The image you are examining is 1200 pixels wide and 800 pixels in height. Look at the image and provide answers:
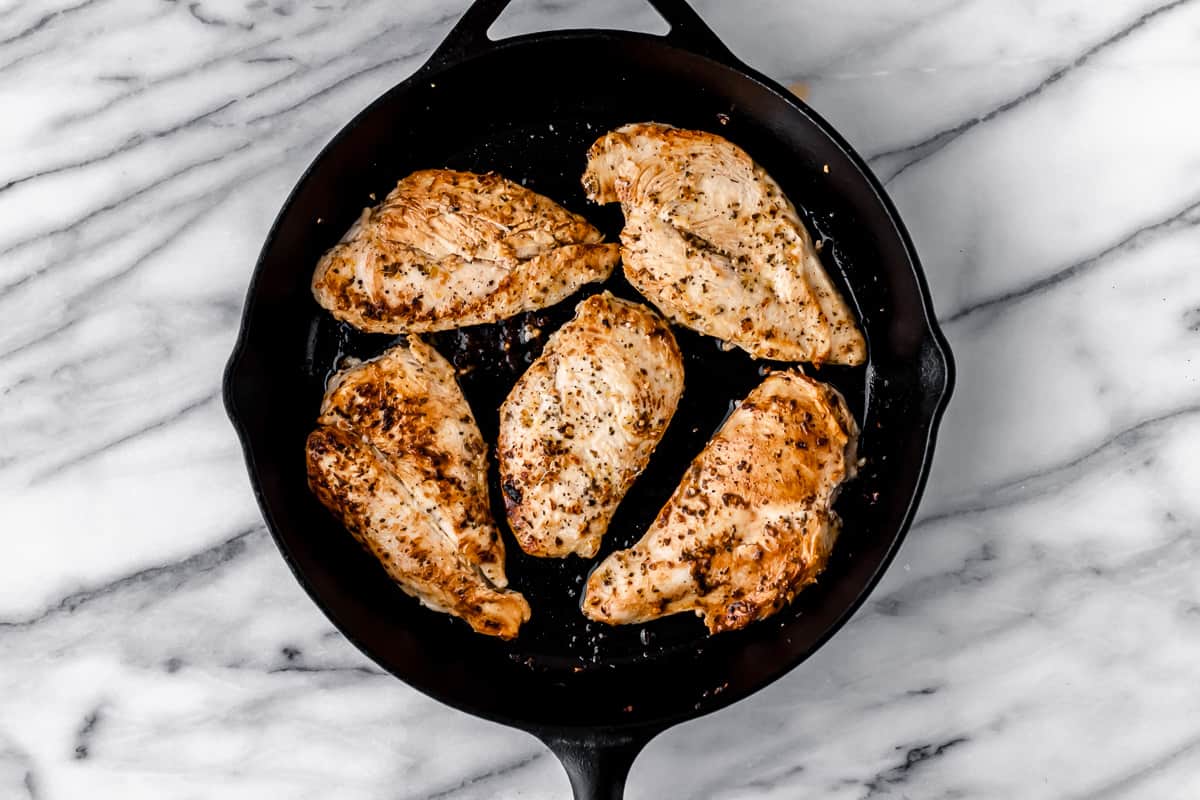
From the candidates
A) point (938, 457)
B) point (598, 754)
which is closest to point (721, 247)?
point (938, 457)

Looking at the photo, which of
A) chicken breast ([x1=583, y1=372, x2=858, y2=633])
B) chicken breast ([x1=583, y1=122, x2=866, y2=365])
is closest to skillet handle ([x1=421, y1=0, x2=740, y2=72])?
chicken breast ([x1=583, y1=122, x2=866, y2=365])

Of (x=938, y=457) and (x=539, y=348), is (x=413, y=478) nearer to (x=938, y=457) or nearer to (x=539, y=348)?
(x=539, y=348)

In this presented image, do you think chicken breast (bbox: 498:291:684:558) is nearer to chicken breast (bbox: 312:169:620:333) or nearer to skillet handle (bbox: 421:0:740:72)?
chicken breast (bbox: 312:169:620:333)

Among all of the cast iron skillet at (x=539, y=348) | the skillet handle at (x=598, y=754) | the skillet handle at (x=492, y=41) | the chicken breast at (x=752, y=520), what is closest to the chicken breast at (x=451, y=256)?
the cast iron skillet at (x=539, y=348)

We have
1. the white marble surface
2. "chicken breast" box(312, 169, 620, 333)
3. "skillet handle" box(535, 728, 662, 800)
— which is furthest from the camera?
the white marble surface

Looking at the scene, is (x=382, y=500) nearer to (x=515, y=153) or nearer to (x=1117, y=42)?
(x=515, y=153)

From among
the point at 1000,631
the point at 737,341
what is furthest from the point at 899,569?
the point at 737,341
